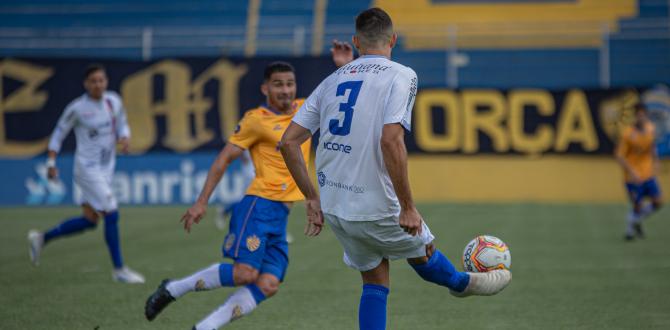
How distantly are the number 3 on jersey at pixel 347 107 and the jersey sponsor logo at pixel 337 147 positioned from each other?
7 cm

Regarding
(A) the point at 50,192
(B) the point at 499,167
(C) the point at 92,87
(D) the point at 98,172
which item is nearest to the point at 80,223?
(D) the point at 98,172

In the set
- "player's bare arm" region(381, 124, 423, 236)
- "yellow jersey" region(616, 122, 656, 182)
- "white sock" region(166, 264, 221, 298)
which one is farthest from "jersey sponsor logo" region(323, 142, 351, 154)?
"yellow jersey" region(616, 122, 656, 182)

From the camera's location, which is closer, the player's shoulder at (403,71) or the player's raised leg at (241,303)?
the player's shoulder at (403,71)

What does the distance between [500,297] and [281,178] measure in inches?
123

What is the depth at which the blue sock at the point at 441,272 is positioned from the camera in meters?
6.23

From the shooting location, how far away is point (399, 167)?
213 inches

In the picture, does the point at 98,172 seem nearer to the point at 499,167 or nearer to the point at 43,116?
the point at 43,116

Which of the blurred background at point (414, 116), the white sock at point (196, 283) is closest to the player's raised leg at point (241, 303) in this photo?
the white sock at point (196, 283)

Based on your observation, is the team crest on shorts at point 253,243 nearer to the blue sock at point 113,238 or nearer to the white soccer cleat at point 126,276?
A: the white soccer cleat at point 126,276

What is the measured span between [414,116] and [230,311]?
16462 millimetres

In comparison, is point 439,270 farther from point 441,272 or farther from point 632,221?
point 632,221

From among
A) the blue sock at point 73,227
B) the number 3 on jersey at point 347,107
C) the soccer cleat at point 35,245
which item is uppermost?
the number 3 on jersey at point 347,107

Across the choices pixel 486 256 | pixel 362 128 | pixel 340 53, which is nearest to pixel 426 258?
pixel 486 256

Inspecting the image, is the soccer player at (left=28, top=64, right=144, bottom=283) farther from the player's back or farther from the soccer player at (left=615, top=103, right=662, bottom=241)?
the soccer player at (left=615, top=103, right=662, bottom=241)
